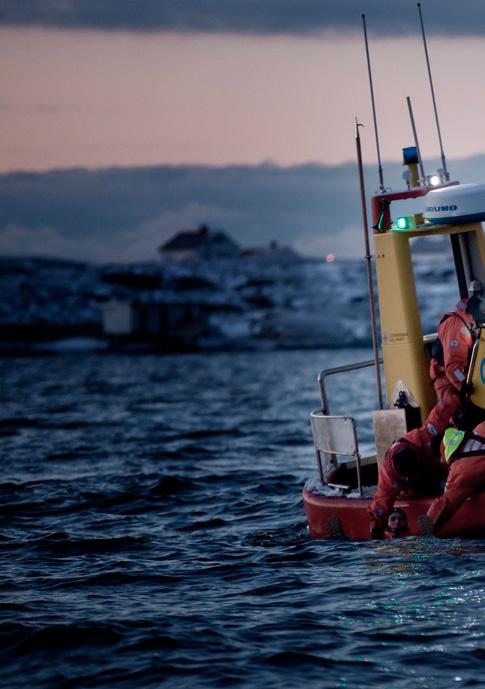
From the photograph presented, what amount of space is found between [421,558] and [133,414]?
75.8 ft

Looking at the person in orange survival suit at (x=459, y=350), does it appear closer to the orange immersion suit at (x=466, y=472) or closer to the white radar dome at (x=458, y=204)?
the orange immersion suit at (x=466, y=472)

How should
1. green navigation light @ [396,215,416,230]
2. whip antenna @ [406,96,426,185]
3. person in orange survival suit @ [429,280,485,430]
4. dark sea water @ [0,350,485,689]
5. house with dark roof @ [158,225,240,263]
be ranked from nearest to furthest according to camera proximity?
1. dark sea water @ [0,350,485,689]
2. person in orange survival suit @ [429,280,485,430]
3. green navigation light @ [396,215,416,230]
4. whip antenna @ [406,96,426,185]
5. house with dark roof @ [158,225,240,263]

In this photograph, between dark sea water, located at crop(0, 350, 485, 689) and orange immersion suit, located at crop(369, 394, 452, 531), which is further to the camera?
orange immersion suit, located at crop(369, 394, 452, 531)

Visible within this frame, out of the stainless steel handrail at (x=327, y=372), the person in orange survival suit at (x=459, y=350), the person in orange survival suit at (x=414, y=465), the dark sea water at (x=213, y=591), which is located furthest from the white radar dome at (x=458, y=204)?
the dark sea water at (x=213, y=591)

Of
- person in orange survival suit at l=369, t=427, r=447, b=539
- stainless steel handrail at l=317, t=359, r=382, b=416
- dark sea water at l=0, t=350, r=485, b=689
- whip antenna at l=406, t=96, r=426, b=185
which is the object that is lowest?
dark sea water at l=0, t=350, r=485, b=689

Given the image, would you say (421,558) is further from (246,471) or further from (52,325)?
(52,325)

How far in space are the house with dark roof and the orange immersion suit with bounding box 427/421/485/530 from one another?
169756 mm

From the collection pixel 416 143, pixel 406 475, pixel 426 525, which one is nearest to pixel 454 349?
pixel 406 475

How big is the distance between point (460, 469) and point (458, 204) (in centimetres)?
214

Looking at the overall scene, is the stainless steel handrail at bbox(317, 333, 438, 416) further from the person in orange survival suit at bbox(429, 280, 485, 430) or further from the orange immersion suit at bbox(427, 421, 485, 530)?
the orange immersion suit at bbox(427, 421, 485, 530)

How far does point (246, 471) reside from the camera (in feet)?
58.2

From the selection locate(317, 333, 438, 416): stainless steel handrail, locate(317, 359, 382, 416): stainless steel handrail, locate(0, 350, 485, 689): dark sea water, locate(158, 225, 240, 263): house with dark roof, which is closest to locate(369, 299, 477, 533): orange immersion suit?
locate(0, 350, 485, 689): dark sea water

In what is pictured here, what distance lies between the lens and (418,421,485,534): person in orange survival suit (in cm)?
952

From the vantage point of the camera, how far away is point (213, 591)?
949 cm
